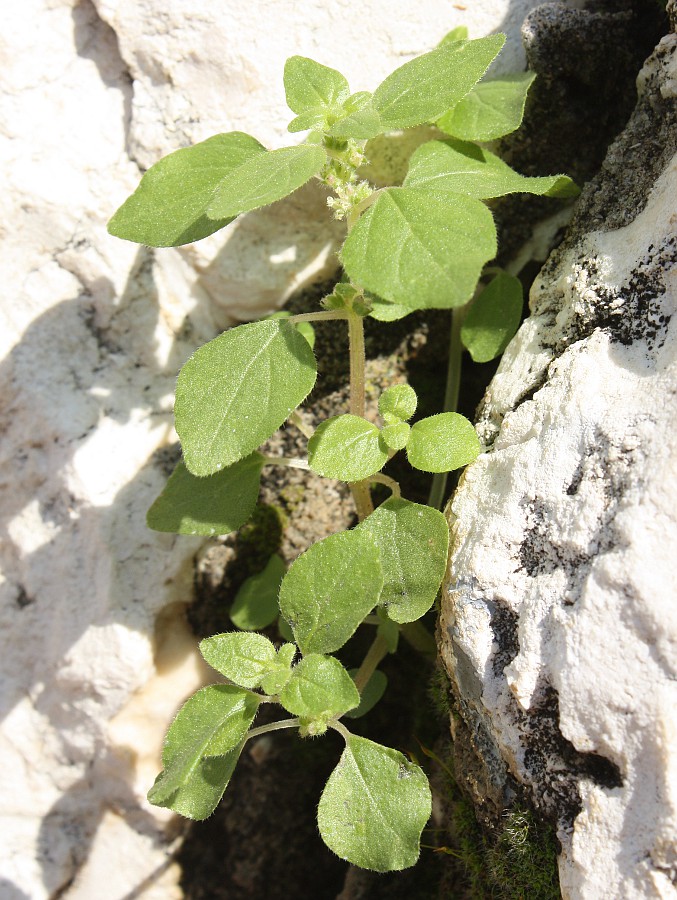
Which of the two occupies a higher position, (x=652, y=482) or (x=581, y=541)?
(x=652, y=482)

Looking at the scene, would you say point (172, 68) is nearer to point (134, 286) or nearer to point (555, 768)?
point (134, 286)

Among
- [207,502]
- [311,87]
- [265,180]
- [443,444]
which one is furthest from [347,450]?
[311,87]

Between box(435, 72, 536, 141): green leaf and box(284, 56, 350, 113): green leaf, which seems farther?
box(435, 72, 536, 141): green leaf

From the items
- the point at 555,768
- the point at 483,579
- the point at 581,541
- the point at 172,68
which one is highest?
the point at 172,68

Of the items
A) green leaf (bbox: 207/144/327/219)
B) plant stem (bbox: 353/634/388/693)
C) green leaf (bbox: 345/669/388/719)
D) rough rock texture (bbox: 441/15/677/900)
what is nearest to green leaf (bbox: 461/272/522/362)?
rough rock texture (bbox: 441/15/677/900)

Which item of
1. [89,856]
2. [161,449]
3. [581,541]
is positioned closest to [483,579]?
[581,541]

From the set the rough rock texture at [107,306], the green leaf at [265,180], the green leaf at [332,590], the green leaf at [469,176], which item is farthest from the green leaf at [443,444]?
the rough rock texture at [107,306]

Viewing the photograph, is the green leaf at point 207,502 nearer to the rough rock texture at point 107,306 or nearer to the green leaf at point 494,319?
the rough rock texture at point 107,306

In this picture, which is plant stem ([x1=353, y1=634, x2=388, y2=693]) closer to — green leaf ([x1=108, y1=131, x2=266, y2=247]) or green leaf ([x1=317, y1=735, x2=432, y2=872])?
green leaf ([x1=317, y1=735, x2=432, y2=872])
